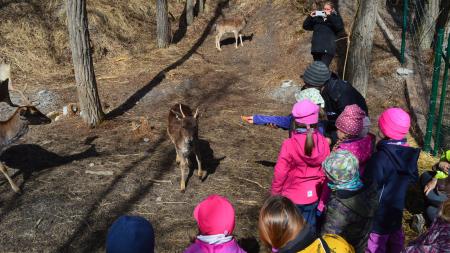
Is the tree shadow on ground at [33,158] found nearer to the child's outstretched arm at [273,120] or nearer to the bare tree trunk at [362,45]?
the child's outstretched arm at [273,120]

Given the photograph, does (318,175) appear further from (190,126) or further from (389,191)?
(190,126)

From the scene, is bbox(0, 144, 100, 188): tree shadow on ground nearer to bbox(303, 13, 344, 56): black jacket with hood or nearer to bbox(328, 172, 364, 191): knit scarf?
bbox(303, 13, 344, 56): black jacket with hood

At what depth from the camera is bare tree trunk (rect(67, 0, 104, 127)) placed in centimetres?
859

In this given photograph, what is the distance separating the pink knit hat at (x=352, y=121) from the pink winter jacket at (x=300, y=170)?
0.28 metres

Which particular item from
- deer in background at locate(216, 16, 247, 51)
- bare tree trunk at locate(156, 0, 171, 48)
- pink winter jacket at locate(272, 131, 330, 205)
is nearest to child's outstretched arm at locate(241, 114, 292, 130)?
pink winter jacket at locate(272, 131, 330, 205)

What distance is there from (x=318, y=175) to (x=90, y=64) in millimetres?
6222

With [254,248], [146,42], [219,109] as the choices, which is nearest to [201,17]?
[146,42]

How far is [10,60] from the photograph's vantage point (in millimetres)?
13375

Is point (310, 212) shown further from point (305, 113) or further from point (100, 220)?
point (100, 220)

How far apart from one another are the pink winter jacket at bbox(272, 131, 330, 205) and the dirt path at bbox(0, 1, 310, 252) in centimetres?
121

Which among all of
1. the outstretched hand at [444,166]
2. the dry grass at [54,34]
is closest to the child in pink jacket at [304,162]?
the outstretched hand at [444,166]

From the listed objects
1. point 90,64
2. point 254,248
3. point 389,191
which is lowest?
point 254,248

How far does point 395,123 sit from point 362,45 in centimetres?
556

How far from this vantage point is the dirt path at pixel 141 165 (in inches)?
215
